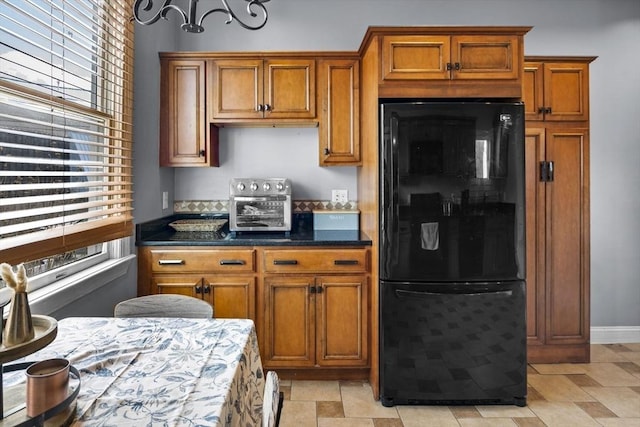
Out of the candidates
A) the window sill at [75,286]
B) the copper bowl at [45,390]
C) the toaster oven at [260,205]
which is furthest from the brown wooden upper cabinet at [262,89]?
the copper bowl at [45,390]

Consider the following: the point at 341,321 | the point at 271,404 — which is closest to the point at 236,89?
the point at 341,321

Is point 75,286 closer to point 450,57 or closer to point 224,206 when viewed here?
point 224,206

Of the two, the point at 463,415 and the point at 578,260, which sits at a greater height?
the point at 578,260

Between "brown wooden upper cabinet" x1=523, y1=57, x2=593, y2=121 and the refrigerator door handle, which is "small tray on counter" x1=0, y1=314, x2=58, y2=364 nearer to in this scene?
the refrigerator door handle

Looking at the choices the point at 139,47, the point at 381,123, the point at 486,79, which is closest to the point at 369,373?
the point at 381,123

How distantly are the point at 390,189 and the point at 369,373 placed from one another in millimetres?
1215

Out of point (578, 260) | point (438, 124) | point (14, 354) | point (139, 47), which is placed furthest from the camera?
point (578, 260)

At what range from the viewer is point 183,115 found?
286 cm

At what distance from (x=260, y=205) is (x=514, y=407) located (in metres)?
1.96

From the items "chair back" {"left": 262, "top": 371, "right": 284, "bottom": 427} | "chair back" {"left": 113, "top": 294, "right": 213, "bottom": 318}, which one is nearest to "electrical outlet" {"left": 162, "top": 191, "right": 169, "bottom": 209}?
"chair back" {"left": 113, "top": 294, "right": 213, "bottom": 318}

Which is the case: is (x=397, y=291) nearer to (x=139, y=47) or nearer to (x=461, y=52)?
(x=461, y=52)

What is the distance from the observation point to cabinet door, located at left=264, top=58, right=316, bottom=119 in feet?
9.28

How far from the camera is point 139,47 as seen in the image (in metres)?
2.50

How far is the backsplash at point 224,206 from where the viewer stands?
3201 mm
